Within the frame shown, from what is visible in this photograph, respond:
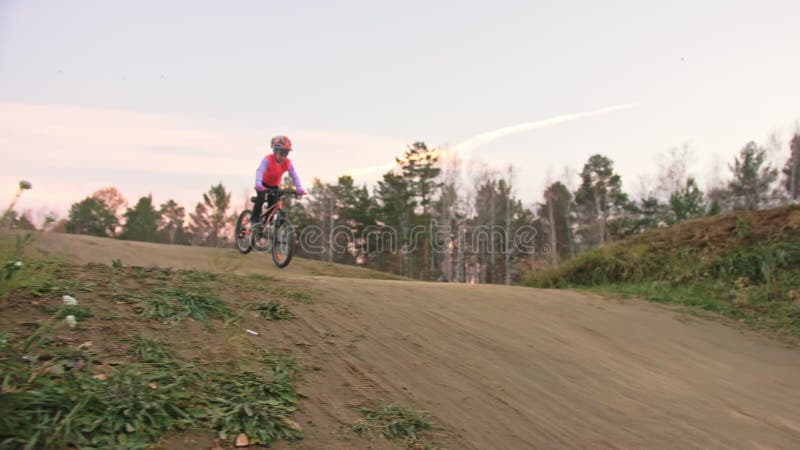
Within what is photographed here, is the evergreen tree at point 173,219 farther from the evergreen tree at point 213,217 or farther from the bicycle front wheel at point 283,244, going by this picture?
the bicycle front wheel at point 283,244

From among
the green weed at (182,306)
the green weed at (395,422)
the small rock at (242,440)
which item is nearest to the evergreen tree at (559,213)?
the green weed at (182,306)

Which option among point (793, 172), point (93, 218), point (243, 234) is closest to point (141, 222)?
point (93, 218)

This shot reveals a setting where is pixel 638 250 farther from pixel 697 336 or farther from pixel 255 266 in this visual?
pixel 255 266

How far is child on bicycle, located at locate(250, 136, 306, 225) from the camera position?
30.4ft

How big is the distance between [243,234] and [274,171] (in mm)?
1815

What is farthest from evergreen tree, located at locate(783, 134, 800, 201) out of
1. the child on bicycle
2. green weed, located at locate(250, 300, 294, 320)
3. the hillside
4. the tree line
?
green weed, located at locate(250, 300, 294, 320)

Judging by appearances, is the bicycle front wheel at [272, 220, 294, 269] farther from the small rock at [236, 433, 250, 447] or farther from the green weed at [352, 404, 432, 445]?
the small rock at [236, 433, 250, 447]

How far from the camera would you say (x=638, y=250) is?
45.0ft

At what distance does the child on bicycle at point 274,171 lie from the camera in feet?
30.4

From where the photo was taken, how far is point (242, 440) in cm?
277

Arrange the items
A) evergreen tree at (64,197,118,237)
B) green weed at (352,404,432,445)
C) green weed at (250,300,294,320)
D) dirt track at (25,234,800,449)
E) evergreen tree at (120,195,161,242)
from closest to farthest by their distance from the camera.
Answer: green weed at (352,404,432,445)
dirt track at (25,234,800,449)
green weed at (250,300,294,320)
evergreen tree at (64,197,118,237)
evergreen tree at (120,195,161,242)

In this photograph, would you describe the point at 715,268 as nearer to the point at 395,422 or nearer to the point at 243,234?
the point at 243,234

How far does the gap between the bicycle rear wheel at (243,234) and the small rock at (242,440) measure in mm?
7700

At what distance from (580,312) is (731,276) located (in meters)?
5.65
